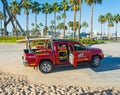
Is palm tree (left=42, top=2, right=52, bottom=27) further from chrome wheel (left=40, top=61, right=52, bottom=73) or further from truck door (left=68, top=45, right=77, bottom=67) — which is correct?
chrome wheel (left=40, top=61, right=52, bottom=73)

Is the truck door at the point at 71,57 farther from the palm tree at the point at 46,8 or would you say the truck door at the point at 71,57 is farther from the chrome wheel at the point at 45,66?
the palm tree at the point at 46,8

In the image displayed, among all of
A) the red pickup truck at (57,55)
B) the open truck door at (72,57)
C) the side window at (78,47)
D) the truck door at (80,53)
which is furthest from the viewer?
the side window at (78,47)

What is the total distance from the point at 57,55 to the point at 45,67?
954mm

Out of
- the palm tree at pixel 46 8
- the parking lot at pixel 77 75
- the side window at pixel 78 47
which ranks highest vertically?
the palm tree at pixel 46 8

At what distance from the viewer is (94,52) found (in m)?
14.8

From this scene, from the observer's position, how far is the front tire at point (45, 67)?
43.5 ft

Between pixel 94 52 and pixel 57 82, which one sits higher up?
pixel 94 52

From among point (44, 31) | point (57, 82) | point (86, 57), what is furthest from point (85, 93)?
point (44, 31)

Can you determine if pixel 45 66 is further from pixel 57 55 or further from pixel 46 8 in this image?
pixel 46 8

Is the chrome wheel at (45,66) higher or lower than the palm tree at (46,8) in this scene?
lower

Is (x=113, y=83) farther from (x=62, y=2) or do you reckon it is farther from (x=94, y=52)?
(x=62, y=2)

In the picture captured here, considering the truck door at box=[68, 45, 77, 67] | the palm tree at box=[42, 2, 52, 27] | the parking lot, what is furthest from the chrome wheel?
the palm tree at box=[42, 2, 52, 27]

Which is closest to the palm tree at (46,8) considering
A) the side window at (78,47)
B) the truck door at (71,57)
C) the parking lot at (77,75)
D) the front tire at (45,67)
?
the parking lot at (77,75)

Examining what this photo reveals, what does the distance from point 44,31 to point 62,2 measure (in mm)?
31410
